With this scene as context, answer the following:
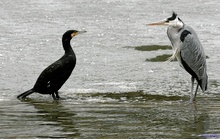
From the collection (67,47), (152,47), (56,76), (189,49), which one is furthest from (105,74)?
(152,47)

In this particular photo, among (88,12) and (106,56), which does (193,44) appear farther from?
(88,12)

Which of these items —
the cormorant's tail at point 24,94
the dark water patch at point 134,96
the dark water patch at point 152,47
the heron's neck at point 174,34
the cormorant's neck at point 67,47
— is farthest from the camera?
the dark water patch at point 152,47

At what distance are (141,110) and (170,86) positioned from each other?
273cm

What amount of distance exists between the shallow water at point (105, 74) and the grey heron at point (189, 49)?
32cm

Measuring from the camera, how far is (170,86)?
11.8 metres

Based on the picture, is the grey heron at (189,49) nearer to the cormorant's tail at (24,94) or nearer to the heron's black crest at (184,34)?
the heron's black crest at (184,34)

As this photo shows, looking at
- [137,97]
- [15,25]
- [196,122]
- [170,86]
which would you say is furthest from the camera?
[15,25]

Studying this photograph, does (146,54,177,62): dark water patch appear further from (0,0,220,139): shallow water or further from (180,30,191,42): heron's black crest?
(180,30,191,42): heron's black crest

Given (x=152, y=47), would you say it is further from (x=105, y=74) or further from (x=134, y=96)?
(x=134, y=96)

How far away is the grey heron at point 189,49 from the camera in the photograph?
429 inches

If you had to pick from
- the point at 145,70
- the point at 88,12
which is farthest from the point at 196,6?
the point at 145,70

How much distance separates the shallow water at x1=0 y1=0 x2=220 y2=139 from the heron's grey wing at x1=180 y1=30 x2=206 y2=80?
404 millimetres

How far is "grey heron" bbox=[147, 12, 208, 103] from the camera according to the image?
10.9 metres

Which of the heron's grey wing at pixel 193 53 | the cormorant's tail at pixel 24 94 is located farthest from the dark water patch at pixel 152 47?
the cormorant's tail at pixel 24 94
